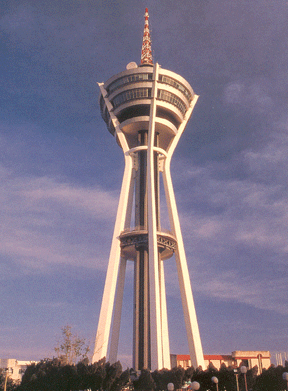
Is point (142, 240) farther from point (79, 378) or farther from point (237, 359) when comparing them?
point (237, 359)

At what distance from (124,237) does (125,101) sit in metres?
25.2

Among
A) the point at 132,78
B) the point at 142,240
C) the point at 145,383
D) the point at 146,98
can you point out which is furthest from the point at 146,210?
the point at 145,383

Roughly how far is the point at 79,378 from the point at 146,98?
1841 inches

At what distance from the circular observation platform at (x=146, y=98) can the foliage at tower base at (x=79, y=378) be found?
42.1 m

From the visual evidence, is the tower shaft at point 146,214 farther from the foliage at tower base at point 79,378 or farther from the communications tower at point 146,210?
the foliage at tower base at point 79,378

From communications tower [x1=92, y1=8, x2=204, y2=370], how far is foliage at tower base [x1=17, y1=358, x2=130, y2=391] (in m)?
11.4

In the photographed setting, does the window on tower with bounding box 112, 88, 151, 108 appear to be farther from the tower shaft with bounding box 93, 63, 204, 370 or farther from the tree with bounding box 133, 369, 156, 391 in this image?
the tree with bounding box 133, 369, 156, 391

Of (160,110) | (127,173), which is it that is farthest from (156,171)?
(160,110)

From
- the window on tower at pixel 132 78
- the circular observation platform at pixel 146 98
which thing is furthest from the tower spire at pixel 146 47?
the window on tower at pixel 132 78

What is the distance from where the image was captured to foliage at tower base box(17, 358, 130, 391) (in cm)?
3850

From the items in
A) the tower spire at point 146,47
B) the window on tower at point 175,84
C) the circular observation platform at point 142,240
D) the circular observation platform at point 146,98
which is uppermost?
the tower spire at point 146,47

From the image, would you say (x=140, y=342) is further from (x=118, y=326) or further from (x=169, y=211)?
(x=169, y=211)

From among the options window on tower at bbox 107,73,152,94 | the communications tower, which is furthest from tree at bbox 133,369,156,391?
window on tower at bbox 107,73,152,94

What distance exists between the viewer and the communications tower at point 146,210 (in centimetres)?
5503
